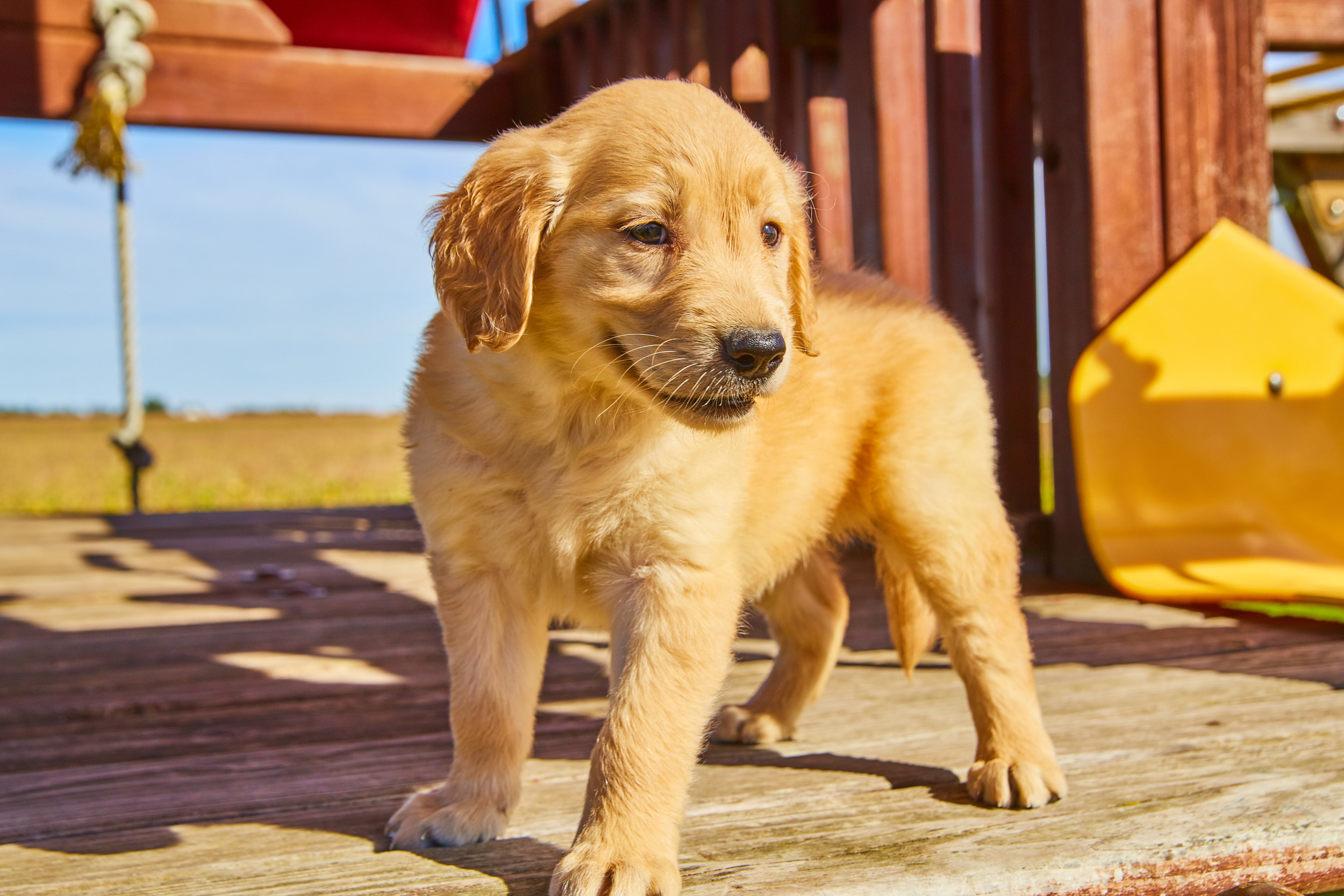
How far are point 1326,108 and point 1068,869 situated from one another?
22.6 ft

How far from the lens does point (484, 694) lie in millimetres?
1918

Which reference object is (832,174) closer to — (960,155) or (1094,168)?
(960,155)

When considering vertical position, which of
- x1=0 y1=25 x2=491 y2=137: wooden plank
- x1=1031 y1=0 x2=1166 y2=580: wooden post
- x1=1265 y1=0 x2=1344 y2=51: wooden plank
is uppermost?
x1=0 y1=25 x2=491 y2=137: wooden plank

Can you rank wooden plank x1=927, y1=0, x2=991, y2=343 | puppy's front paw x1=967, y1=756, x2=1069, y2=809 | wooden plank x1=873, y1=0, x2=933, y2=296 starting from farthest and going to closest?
wooden plank x1=927, y1=0, x2=991, y2=343 < wooden plank x1=873, y1=0, x2=933, y2=296 < puppy's front paw x1=967, y1=756, x2=1069, y2=809

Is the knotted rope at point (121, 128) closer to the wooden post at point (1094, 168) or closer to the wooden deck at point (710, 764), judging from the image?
the wooden deck at point (710, 764)

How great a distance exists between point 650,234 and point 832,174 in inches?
132

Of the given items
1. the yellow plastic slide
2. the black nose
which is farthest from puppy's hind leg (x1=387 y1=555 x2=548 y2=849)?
the yellow plastic slide

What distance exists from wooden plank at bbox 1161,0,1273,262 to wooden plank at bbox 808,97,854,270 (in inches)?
49.0

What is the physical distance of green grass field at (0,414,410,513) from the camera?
9750 millimetres

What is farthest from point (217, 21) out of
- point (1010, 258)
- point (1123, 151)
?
point (1123, 151)

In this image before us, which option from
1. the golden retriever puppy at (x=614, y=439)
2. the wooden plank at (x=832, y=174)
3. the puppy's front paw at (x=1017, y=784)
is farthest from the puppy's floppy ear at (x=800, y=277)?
the wooden plank at (x=832, y=174)

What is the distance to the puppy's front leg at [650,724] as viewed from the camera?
1.59 metres

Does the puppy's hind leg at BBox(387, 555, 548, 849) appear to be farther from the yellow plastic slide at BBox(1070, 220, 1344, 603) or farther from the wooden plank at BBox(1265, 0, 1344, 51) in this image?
the wooden plank at BBox(1265, 0, 1344, 51)

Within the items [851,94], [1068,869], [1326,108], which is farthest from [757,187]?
[1326,108]
